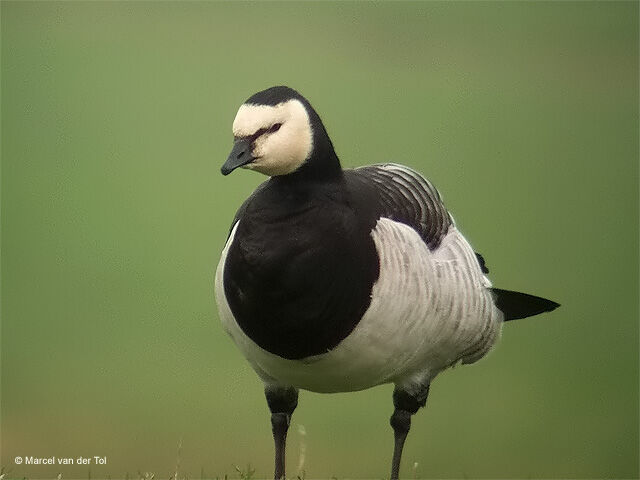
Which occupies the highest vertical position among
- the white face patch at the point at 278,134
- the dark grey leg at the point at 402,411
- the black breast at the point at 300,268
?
the white face patch at the point at 278,134

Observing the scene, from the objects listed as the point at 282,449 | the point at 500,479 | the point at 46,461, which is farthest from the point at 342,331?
the point at 500,479

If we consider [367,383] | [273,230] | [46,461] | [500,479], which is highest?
[273,230]

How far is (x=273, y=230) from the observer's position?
2.96 metres

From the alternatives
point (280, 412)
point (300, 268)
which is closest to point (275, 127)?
point (300, 268)

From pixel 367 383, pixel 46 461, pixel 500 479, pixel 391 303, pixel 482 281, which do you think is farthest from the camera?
pixel 500 479

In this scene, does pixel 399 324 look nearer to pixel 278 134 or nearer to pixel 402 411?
pixel 402 411

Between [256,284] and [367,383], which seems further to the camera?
[367,383]

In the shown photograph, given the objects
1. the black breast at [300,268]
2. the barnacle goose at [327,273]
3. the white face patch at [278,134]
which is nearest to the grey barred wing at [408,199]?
the barnacle goose at [327,273]

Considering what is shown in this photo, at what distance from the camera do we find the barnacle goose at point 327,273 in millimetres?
2939

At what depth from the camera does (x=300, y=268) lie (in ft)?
9.68

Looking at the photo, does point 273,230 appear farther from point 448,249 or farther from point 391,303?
point 448,249

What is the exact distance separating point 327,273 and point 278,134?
393 millimetres

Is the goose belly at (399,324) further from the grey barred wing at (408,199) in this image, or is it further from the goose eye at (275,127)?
the goose eye at (275,127)

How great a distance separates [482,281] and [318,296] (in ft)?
2.38
